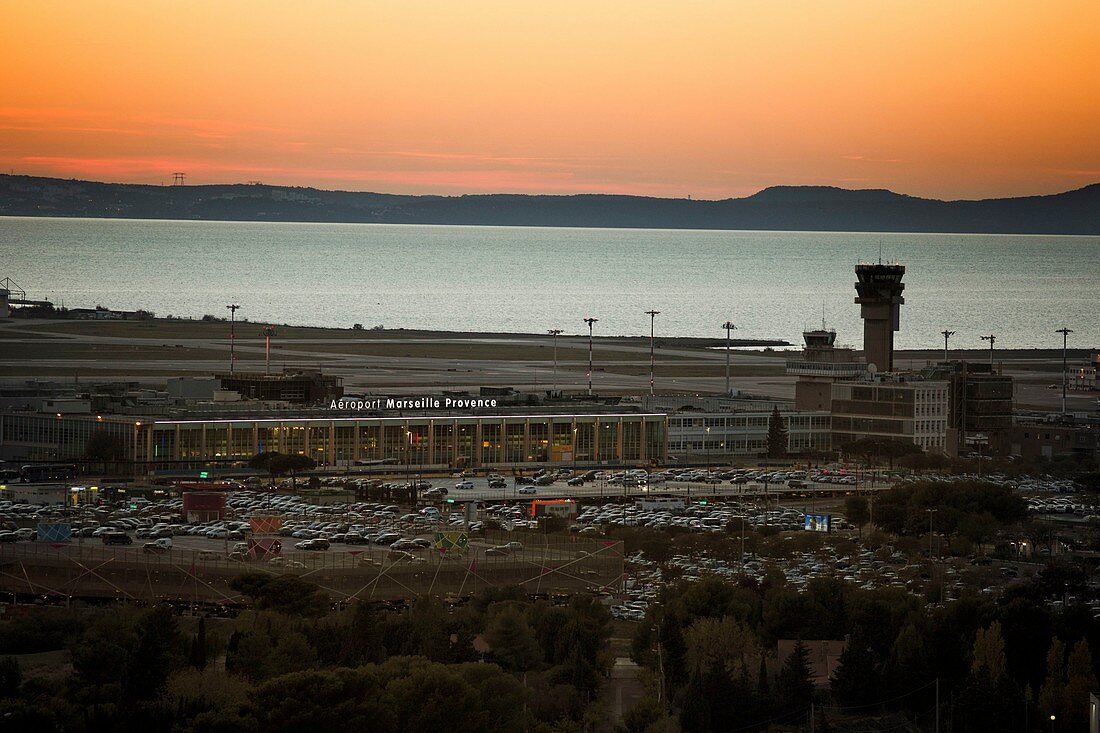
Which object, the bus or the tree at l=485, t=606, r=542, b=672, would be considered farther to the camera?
the bus

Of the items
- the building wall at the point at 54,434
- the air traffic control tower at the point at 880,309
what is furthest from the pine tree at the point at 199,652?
the air traffic control tower at the point at 880,309

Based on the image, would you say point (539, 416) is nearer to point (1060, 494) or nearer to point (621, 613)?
point (1060, 494)

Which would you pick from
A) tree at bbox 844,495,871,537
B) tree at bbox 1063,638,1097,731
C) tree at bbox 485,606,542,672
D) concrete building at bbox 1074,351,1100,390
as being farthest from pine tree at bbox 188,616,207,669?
concrete building at bbox 1074,351,1100,390

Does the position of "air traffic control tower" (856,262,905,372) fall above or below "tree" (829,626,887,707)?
above

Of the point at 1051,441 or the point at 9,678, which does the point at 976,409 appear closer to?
the point at 1051,441

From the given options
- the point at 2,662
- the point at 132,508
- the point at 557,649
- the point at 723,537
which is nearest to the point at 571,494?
the point at 723,537

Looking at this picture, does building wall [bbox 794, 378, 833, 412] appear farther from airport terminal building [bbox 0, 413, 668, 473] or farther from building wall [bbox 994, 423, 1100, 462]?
airport terminal building [bbox 0, 413, 668, 473]

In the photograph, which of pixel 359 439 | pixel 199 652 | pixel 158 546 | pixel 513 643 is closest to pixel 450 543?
pixel 158 546

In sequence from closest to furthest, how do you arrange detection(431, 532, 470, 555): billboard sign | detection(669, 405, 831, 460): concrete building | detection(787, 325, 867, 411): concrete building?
1. detection(431, 532, 470, 555): billboard sign
2. detection(669, 405, 831, 460): concrete building
3. detection(787, 325, 867, 411): concrete building
